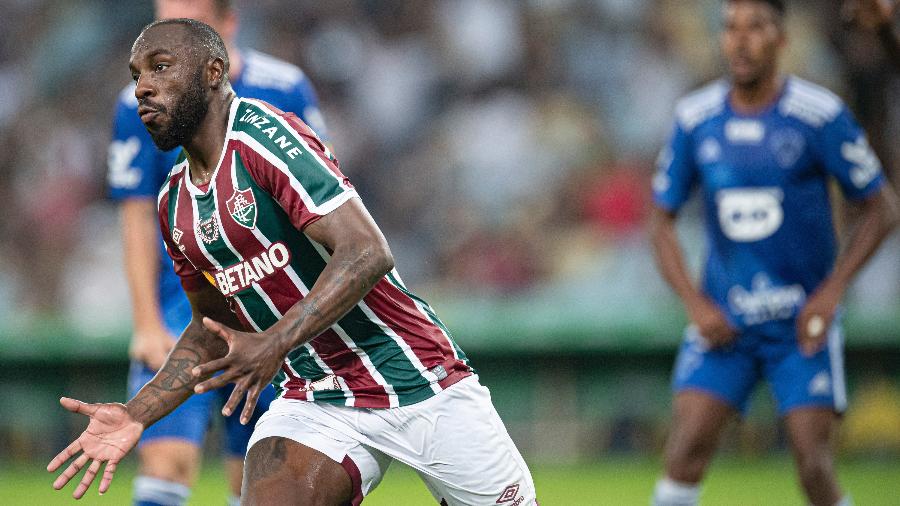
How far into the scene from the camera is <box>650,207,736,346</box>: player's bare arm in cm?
622

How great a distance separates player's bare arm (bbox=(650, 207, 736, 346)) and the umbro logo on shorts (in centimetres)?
230

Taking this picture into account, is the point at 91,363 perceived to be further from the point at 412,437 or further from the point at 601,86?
the point at 412,437

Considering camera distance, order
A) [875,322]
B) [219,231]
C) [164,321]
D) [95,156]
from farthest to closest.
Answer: [95,156] < [875,322] < [164,321] < [219,231]

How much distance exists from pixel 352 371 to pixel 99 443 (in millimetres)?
806

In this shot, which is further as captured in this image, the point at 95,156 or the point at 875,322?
the point at 95,156

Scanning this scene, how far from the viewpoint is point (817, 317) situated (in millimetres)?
6105

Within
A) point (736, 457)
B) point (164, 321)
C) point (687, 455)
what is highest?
point (164, 321)

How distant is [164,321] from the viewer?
5.74 meters

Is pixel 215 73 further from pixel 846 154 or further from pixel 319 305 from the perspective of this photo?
pixel 846 154

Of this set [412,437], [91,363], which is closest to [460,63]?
[91,363]

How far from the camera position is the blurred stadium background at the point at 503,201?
424 inches

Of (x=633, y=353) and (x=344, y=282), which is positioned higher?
(x=344, y=282)

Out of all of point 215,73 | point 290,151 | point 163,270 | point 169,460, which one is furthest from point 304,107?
point 290,151

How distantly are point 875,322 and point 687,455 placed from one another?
16.9ft
